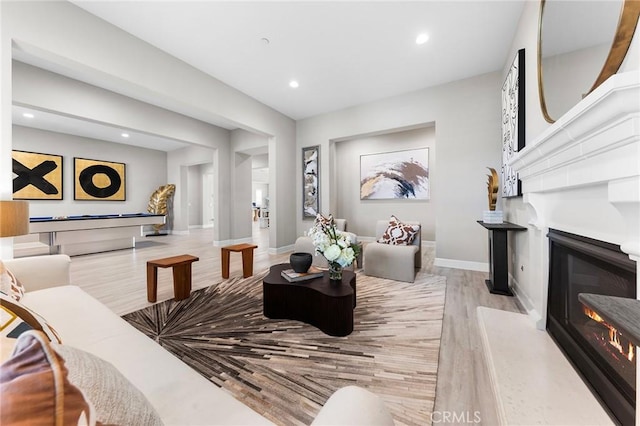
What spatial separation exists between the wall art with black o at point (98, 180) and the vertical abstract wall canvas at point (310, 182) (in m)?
5.71

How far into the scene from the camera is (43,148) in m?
5.64

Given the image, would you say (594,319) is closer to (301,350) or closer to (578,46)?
(578,46)

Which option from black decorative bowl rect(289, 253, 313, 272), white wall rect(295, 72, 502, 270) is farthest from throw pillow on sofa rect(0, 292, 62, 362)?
white wall rect(295, 72, 502, 270)

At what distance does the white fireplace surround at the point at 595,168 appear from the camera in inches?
30.6

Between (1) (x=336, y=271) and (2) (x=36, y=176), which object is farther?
(2) (x=36, y=176)

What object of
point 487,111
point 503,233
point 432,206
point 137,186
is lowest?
point 503,233

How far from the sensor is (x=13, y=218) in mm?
1882

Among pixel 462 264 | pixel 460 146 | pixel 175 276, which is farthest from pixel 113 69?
pixel 462 264

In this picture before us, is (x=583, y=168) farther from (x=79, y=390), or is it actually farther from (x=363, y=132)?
(x=363, y=132)

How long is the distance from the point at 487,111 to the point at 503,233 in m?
1.95

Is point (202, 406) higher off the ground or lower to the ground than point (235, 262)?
higher

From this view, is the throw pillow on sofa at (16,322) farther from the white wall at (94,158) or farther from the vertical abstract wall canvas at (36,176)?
the white wall at (94,158)

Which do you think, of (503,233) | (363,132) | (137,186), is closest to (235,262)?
(363,132)

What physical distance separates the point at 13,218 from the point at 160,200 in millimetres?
6242
